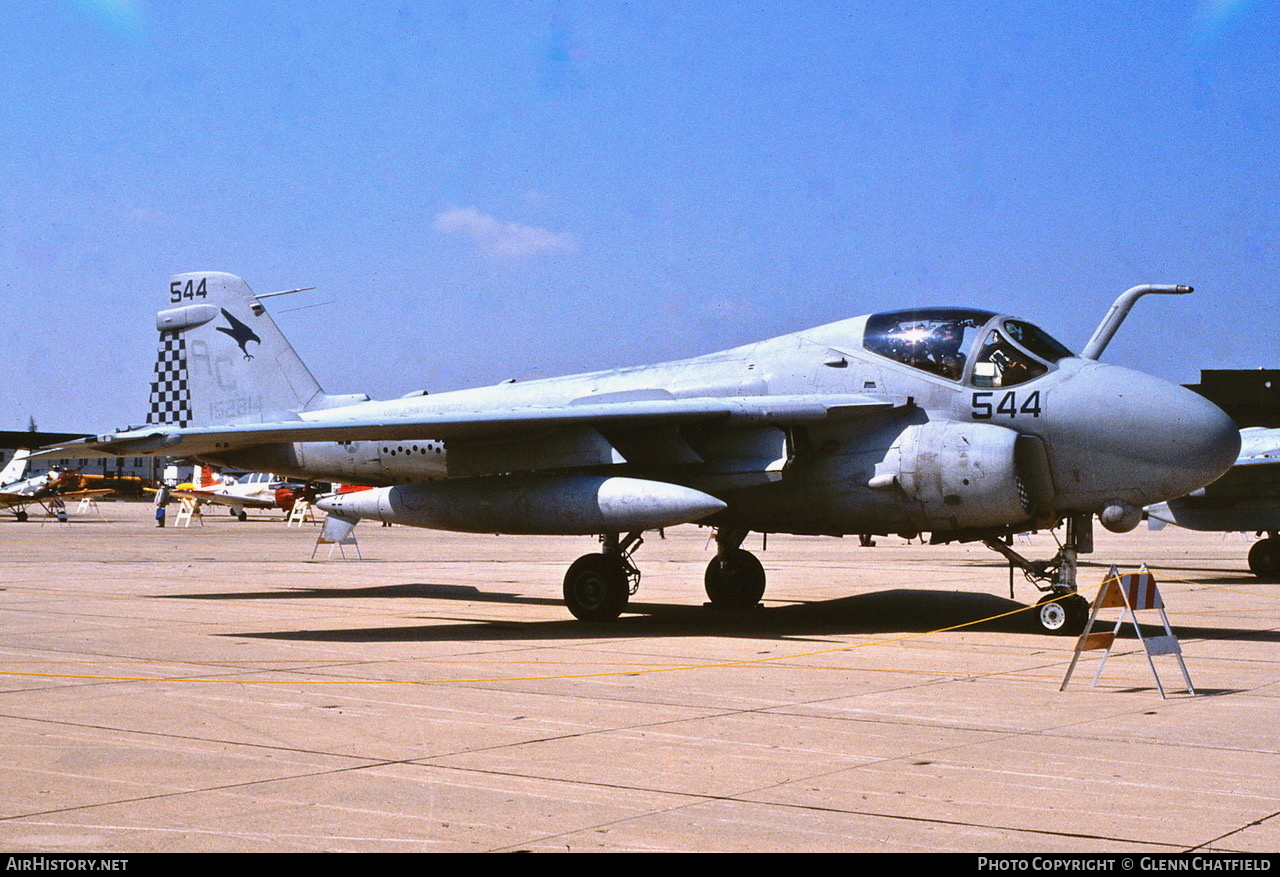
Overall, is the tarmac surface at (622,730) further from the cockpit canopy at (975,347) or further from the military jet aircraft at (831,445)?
the cockpit canopy at (975,347)

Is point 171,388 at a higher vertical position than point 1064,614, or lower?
higher

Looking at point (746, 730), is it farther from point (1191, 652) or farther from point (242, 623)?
point (242, 623)

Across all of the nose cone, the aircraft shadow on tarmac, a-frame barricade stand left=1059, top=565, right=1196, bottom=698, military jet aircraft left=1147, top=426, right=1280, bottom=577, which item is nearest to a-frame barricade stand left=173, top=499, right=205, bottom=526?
the aircraft shadow on tarmac

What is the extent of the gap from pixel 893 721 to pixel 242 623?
8.42m

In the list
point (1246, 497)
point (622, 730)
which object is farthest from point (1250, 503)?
point (622, 730)

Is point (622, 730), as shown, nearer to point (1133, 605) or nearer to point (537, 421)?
point (1133, 605)

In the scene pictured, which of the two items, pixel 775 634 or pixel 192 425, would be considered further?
pixel 192 425

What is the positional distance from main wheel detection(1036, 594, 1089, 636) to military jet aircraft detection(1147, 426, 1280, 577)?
412 inches

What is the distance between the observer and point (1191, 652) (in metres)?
11.8

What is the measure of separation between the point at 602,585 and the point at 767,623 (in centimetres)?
194

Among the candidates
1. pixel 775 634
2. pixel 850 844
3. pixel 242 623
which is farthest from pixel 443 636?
pixel 850 844

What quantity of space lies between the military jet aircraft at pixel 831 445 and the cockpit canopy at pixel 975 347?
2 centimetres

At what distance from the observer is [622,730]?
24.9 feet

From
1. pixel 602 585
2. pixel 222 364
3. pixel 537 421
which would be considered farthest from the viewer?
pixel 222 364
